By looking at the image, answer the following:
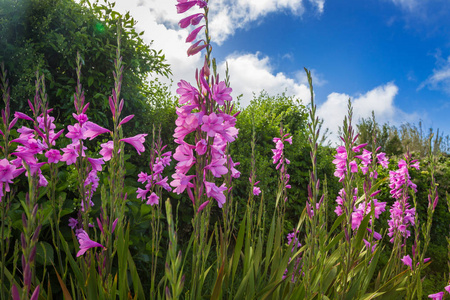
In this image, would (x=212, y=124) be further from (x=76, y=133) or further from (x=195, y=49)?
(x=76, y=133)

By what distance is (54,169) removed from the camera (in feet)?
5.23

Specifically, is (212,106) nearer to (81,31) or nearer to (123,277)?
(123,277)

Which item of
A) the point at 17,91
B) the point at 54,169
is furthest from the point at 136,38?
the point at 54,169

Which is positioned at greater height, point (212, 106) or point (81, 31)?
point (81, 31)

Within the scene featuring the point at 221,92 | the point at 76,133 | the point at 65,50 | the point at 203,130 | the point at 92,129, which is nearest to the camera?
the point at 203,130

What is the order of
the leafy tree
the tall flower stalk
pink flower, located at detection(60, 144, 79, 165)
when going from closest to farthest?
the tall flower stalk < pink flower, located at detection(60, 144, 79, 165) < the leafy tree

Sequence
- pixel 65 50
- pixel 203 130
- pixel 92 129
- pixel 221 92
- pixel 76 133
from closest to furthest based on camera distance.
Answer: pixel 203 130 → pixel 221 92 → pixel 92 129 → pixel 76 133 → pixel 65 50

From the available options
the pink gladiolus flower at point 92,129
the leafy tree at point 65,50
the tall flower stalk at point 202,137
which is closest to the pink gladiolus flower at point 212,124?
the tall flower stalk at point 202,137

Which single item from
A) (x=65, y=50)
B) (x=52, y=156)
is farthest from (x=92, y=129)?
(x=65, y=50)

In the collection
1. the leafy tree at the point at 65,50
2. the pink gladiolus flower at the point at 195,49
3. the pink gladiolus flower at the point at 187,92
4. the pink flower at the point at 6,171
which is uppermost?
the leafy tree at the point at 65,50

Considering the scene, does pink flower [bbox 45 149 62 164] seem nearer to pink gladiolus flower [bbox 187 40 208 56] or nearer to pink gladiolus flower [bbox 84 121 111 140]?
pink gladiolus flower [bbox 84 121 111 140]

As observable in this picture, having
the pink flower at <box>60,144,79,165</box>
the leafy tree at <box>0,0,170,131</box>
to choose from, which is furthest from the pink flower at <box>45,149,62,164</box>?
the leafy tree at <box>0,0,170,131</box>

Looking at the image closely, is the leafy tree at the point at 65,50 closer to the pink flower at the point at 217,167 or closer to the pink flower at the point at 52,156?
the pink flower at the point at 52,156

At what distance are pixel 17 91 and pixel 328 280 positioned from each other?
15.8ft
